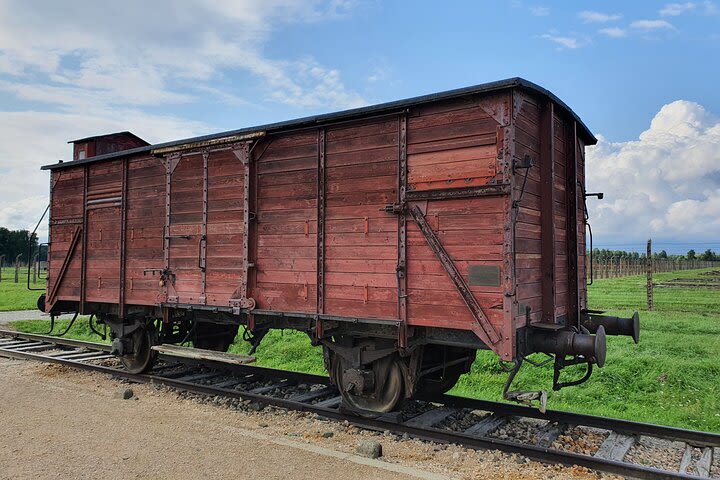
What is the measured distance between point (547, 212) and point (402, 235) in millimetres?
1840

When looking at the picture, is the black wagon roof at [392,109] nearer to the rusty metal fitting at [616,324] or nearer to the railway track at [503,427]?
the rusty metal fitting at [616,324]

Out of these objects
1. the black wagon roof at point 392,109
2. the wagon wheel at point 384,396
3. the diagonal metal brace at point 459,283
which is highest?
the black wagon roof at point 392,109

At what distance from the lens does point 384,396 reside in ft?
22.1

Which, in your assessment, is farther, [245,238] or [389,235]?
[245,238]

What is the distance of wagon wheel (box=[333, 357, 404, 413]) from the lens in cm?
659

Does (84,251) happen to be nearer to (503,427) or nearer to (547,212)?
(503,427)

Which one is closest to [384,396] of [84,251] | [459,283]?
[459,283]

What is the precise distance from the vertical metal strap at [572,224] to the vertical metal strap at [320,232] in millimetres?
3364

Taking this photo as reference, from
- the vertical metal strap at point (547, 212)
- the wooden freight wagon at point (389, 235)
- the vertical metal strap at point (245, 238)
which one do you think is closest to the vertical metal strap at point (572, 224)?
the wooden freight wagon at point (389, 235)

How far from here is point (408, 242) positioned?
6.20 m

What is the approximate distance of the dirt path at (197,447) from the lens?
5.07 metres

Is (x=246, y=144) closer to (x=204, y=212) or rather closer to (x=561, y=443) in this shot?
(x=204, y=212)

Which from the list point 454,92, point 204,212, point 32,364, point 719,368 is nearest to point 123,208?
point 204,212

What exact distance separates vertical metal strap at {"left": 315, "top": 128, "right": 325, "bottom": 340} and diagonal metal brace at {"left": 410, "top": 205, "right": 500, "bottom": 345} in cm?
136
